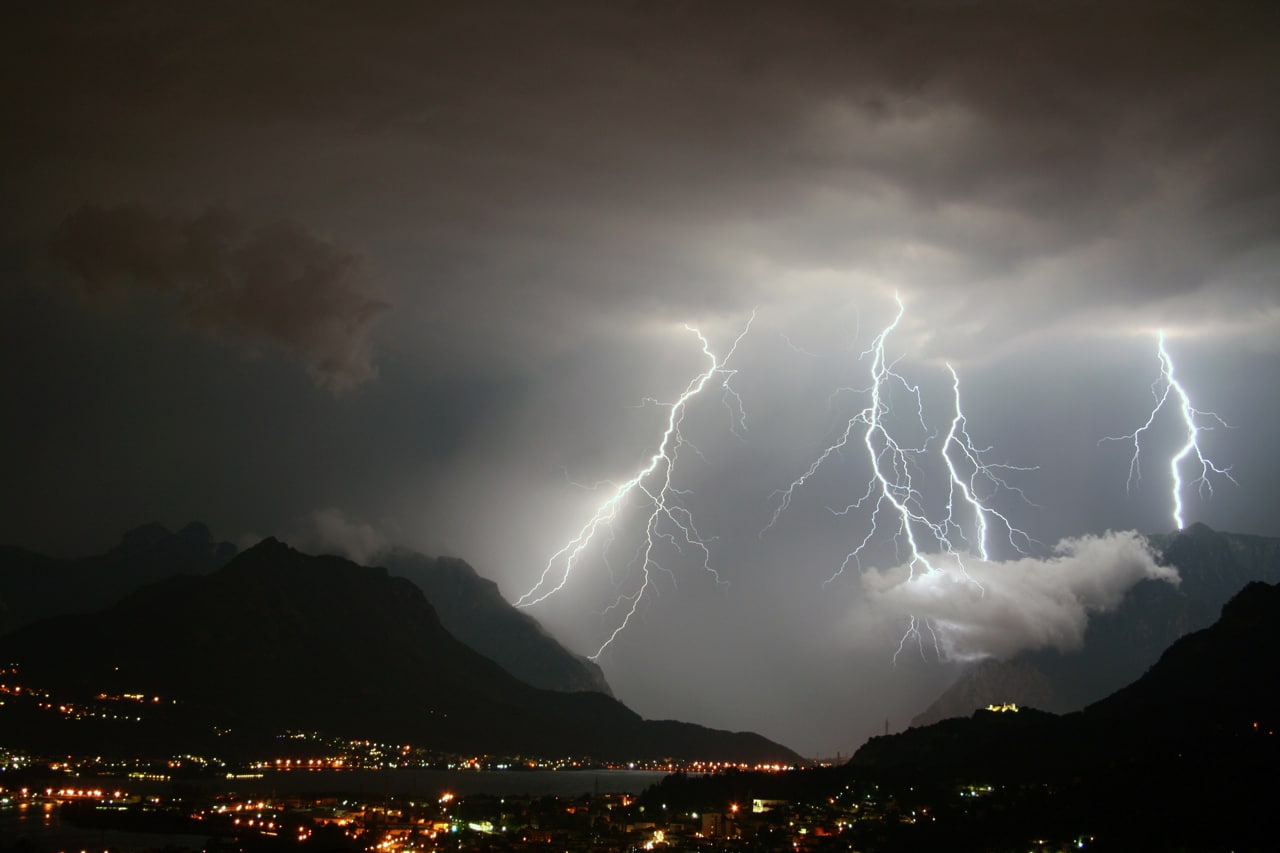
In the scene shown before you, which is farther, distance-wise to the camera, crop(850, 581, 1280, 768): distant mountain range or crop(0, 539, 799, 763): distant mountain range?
crop(0, 539, 799, 763): distant mountain range

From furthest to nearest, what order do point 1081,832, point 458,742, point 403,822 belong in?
1. point 458,742
2. point 403,822
3. point 1081,832

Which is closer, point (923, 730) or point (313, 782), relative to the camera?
point (923, 730)

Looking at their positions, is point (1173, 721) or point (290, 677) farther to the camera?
point (290, 677)

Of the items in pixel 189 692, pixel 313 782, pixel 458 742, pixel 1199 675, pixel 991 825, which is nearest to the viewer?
pixel 991 825

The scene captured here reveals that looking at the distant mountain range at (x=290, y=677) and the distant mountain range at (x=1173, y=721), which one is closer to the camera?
the distant mountain range at (x=1173, y=721)

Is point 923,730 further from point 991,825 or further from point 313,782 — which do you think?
point 313,782

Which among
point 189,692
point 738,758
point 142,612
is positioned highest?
point 142,612

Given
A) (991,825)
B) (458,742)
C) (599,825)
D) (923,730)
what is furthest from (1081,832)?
(458,742)

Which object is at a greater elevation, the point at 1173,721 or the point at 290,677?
the point at 290,677
